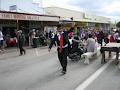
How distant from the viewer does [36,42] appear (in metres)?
26.6

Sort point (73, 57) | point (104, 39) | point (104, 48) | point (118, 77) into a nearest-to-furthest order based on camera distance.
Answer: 1. point (118, 77)
2. point (104, 48)
3. point (73, 57)
4. point (104, 39)

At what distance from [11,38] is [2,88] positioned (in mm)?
18127

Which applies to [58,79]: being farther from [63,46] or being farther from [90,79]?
[63,46]

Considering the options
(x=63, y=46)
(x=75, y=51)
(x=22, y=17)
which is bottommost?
(x=75, y=51)

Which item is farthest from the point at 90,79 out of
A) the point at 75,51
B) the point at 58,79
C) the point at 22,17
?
the point at 22,17

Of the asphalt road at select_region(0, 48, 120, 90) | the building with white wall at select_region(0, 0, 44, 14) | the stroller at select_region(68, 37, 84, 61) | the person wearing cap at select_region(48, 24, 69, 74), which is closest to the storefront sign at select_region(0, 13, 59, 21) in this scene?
the building with white wall at select_region(0, 0, 44, 14)

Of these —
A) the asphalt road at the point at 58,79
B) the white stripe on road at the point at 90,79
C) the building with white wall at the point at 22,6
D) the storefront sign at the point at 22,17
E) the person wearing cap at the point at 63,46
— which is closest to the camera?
the white stripe on road at the point at 90,79

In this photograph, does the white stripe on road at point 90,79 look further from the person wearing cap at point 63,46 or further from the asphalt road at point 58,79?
the person wearing cap at point 63,46

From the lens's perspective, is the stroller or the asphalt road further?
the stroller

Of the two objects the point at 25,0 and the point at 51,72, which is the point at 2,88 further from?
the point at 25,0

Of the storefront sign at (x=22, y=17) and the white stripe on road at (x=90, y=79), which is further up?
the storefront sign at (x=22, y=17)

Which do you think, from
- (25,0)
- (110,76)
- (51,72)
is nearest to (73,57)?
(51,72)

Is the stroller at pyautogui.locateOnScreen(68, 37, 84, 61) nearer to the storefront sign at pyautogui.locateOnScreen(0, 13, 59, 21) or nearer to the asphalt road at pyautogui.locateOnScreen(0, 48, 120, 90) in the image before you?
the asphalt road at pyautogui.locateOnScreen(0, 48, 120, 90)

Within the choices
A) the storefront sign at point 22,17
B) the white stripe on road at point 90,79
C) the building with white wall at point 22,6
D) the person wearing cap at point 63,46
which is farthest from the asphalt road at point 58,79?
the building with white wall at point 22,6
